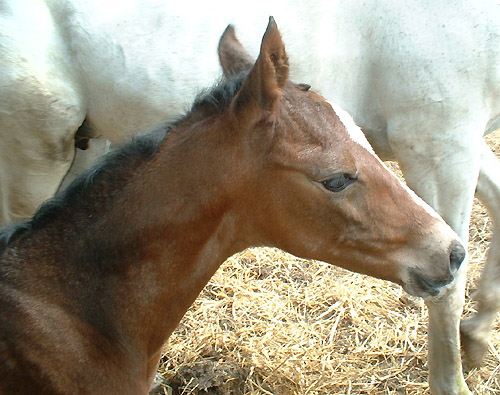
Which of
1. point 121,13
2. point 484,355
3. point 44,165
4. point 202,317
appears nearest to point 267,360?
point 202,317

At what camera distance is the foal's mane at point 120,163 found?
1.88m

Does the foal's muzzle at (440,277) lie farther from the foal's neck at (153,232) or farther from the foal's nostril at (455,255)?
the foal's neck at (153,232)

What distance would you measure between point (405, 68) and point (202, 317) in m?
1.80

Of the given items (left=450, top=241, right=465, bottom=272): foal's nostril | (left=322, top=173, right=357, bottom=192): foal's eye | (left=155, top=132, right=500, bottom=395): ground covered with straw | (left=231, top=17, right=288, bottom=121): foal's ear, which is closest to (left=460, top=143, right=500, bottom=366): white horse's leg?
(left=155, top=132, right=500, bottom=395): ground covered with straw

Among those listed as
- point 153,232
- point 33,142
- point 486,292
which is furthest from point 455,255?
point 33,142

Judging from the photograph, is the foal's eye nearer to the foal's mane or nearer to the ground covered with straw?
the foal's mane

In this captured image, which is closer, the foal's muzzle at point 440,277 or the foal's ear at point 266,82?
the foal's ear at point 266,82

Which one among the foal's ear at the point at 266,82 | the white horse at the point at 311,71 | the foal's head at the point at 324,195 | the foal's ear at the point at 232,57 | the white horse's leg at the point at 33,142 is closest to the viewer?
the foal's ear at the point at 266,82

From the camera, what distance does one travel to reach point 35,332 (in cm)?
178

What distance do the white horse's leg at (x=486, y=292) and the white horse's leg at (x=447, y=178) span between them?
0.99 feet

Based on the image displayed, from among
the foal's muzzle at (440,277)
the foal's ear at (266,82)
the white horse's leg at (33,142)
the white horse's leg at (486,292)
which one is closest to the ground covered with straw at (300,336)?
the white horse's leg at (486,292)

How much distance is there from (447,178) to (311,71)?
0.74 m

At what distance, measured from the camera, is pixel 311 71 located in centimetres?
269

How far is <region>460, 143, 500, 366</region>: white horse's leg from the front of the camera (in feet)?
9.69
